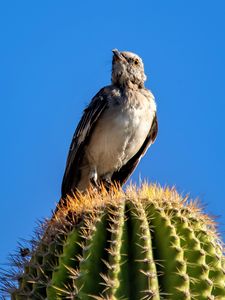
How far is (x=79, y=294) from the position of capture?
4223 mm

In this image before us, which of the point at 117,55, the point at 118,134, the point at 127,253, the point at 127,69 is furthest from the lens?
the point at 117,55

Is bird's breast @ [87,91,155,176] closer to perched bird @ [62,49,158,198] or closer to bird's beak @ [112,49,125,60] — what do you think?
perched bird @ [62,49,158,198]

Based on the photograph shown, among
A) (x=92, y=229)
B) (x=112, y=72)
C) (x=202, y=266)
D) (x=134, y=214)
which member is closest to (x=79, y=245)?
(x=92, y=229)

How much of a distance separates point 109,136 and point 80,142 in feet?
1.47

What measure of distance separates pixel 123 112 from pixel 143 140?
0.56 meters

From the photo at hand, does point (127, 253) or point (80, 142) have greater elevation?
point (80, 142)

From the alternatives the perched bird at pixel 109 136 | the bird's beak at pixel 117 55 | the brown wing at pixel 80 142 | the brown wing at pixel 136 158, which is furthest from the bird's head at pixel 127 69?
the brown wing at pixel 136 158

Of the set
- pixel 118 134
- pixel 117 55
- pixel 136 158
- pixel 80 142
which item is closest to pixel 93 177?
pixel 80 142

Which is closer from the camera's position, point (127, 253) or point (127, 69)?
point (127, 253)

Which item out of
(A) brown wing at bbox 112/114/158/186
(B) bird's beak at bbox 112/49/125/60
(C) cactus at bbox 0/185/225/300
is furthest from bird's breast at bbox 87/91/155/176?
(C) cactus at bbox 0/185/225/300

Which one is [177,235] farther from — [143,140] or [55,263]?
[143,140]

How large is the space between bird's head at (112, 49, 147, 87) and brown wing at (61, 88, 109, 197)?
0.55 m

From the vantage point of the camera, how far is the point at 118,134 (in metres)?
9.77

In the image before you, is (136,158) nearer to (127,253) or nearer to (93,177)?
(93,177)
